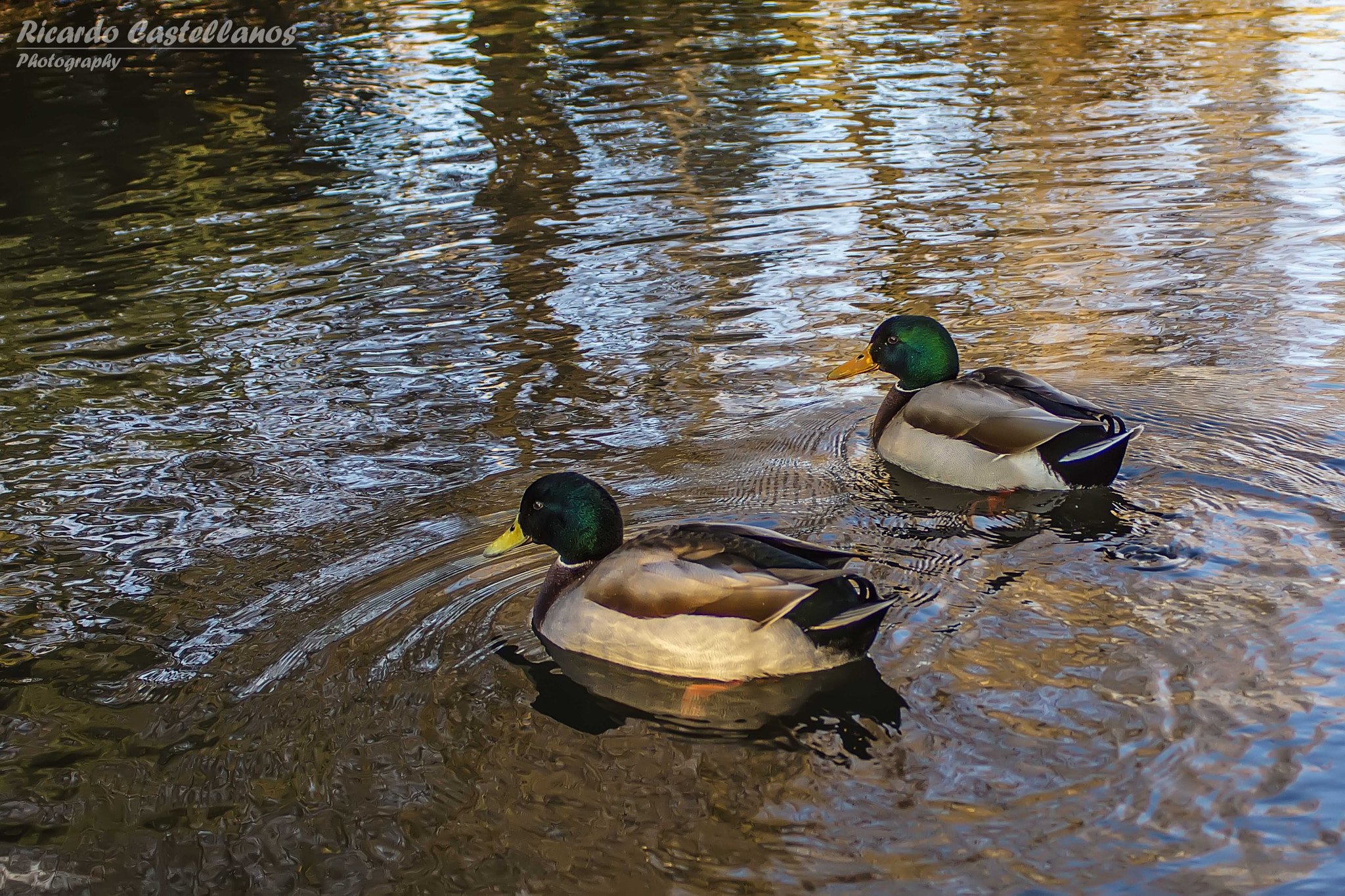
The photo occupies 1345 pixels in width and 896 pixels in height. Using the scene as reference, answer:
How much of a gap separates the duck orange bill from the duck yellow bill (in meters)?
2.66

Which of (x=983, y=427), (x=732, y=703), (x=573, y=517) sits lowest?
(x=732, y=703)

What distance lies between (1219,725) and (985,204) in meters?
7.65

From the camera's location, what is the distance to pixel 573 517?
485 cm

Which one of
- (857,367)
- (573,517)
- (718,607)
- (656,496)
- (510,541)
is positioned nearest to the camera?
(718,607)

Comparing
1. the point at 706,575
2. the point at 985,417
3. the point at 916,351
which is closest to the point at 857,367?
the point at 916,351

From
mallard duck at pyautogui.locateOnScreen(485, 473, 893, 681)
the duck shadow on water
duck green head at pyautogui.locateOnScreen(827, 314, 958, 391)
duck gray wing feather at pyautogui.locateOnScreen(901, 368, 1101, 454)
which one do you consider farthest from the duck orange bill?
the duck shadow on water

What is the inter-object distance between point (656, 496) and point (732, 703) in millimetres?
1744

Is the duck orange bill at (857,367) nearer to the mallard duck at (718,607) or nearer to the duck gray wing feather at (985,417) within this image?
the duck gray wing feather at (985,417)

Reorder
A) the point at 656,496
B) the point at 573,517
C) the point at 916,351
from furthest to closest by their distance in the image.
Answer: the point at 916,351 < the point at 656,496 < the point at 573,517

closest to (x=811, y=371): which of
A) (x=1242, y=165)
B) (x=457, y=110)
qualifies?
(x=1242, y=165)

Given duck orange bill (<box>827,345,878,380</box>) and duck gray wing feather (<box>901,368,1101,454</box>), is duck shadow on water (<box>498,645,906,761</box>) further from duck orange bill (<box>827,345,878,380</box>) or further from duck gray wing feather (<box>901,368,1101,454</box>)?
duck orange bill (<box>827,345,878,380</box>)

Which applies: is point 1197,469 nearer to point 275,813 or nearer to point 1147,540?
point 1147,540

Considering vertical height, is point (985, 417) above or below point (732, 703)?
above

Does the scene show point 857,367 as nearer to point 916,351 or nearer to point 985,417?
point 916,351
